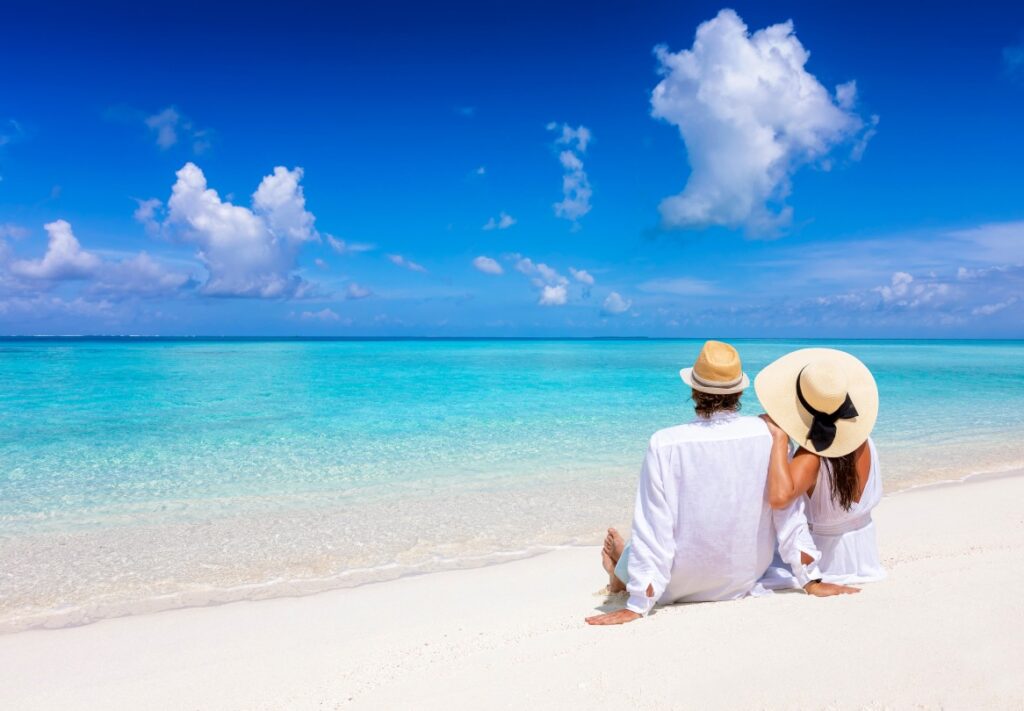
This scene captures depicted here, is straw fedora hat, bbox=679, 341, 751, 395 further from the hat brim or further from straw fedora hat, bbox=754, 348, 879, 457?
straw fedora hat, bbox=754, 348, 879, 457

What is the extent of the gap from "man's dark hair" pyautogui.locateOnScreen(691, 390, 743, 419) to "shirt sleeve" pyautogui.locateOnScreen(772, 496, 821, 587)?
26.5 inches

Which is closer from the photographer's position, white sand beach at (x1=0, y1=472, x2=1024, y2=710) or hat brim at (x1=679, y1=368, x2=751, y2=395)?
white sand beach at (x1=0, y1=472, x2=1024, y2=710)

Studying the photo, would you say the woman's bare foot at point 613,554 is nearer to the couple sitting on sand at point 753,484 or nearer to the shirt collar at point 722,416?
the couple sitting on sand at point 753,484

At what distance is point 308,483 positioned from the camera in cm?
891

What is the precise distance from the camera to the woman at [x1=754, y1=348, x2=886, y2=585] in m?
3.26

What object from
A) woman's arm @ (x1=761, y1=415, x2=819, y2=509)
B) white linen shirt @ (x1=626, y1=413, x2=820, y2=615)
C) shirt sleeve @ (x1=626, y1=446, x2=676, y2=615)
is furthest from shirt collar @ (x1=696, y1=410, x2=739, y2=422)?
shirt sleeve @ (x1=626, y1=446, x2=676, y2=615)

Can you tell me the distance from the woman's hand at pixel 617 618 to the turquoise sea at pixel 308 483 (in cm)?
182

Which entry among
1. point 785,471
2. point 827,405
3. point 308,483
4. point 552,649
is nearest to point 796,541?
point 785,471

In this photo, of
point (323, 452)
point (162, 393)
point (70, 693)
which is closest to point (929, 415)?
point (323, 452)

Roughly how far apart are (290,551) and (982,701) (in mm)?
5656

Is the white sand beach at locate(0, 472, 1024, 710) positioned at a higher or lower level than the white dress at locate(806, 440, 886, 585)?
lower

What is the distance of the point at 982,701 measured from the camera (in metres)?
2.23

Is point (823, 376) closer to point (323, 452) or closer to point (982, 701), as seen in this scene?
point (982, 701)

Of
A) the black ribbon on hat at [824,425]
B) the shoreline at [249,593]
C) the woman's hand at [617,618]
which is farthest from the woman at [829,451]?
the shoreline at [249,593]
